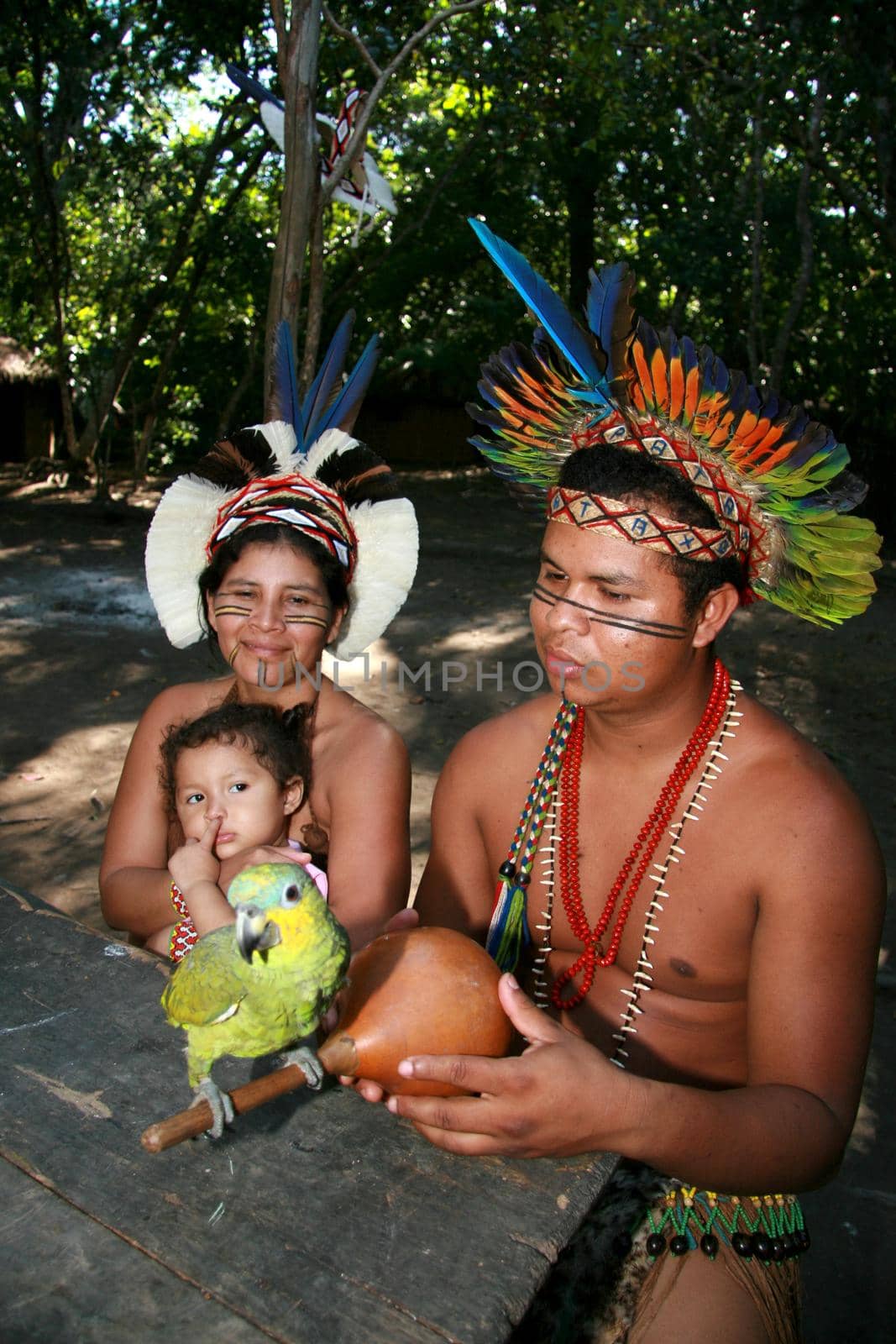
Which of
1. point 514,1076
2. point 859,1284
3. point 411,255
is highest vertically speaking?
point 411,255

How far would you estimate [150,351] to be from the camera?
17016mm

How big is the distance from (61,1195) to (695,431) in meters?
1.79

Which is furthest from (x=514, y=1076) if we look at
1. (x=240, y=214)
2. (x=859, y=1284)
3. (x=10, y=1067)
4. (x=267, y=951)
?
(x=240, y=214)

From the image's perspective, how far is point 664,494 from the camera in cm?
213

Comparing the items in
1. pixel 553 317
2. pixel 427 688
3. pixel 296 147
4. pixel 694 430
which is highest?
pixel 296 147

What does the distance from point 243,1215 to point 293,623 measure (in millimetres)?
1563

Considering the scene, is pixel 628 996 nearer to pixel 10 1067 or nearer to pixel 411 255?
pixel 10 1067

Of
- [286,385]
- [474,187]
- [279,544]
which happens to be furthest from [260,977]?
[474,187]

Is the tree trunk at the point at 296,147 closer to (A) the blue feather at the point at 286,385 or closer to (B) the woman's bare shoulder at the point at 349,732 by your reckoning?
(A) the blue feather at the point at 286,385

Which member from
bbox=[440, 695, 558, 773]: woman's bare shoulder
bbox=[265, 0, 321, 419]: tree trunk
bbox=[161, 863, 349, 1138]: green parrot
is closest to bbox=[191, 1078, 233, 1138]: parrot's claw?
bbox=[161, 863, 349, 1138]: green parrot

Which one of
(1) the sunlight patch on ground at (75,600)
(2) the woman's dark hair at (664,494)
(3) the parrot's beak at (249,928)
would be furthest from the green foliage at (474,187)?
(3) the parrot's beak at (249,928)

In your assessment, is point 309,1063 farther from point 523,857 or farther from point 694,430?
point 694,430

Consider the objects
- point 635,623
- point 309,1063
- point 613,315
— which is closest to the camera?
point 309,1063

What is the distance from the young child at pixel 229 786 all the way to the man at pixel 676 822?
0.41m
